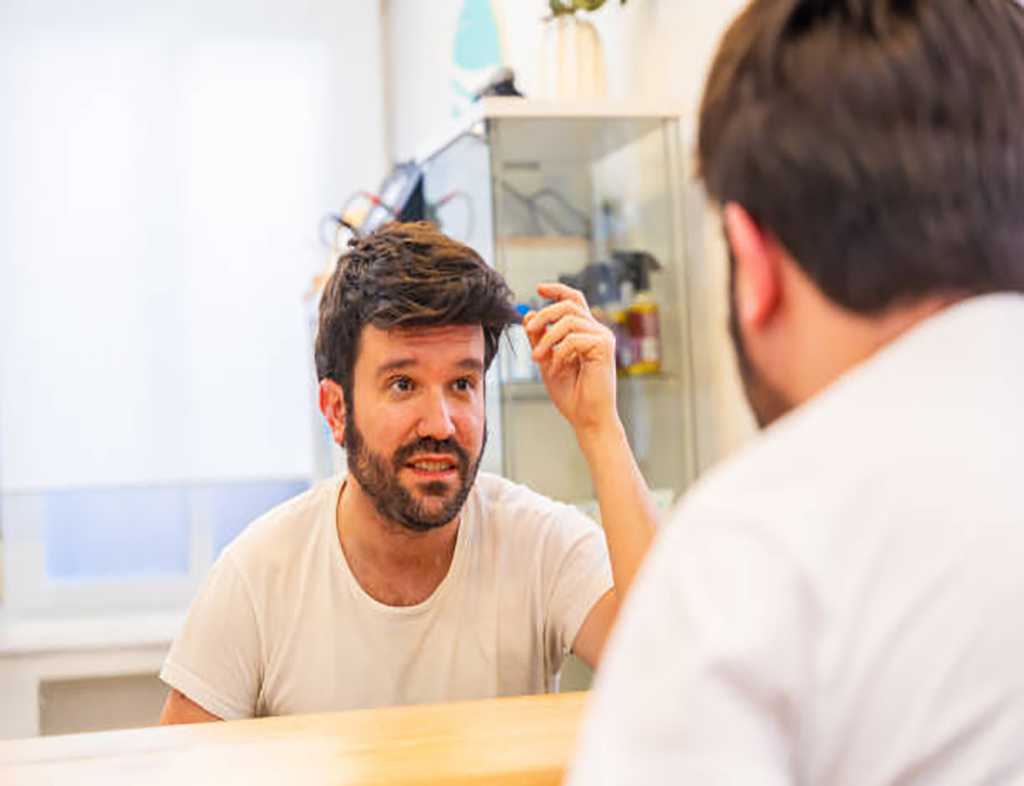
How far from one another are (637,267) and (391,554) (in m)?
1.13

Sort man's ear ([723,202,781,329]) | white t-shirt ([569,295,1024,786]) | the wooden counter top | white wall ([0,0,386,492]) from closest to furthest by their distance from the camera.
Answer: white t-shirt ([569,295,1024,786]) < man's ear ([723,202,781,329]) < the wooden counter top < white wall ([0,0,386,492])

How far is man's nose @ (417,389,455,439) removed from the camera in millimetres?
1533

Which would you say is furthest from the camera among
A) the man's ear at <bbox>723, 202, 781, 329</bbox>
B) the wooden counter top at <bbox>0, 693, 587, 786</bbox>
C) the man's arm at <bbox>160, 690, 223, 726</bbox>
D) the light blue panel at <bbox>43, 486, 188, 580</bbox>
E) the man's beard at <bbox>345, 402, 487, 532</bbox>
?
the light blue panel at <bbox>43, 486, 188, 580</bbox>

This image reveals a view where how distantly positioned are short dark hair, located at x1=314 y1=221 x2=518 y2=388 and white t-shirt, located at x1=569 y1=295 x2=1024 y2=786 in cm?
109

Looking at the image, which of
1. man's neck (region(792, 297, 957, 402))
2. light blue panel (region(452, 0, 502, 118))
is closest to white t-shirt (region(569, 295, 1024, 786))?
man's neck (region(792, 297, 957, 402))

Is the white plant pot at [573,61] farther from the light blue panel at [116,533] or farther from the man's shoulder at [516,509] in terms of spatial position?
the light blue panel at [116,533]

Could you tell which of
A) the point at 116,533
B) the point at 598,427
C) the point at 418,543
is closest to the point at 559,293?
the point at 598,427

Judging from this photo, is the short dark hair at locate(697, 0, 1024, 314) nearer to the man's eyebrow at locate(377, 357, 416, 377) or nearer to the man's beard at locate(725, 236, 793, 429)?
the man's beard at locate(725, 236, 793, 429)

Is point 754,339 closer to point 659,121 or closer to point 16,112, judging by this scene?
point 659,121

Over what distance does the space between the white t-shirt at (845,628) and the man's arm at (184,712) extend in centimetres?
104

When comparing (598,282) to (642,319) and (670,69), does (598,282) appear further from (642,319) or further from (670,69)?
(670,69)

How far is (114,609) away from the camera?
3.77m

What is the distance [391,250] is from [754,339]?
1044 millimetres

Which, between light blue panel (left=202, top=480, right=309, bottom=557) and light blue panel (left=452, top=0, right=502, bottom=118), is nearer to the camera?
light blue panel (left=452, top=0, right=502, bottom=118)
